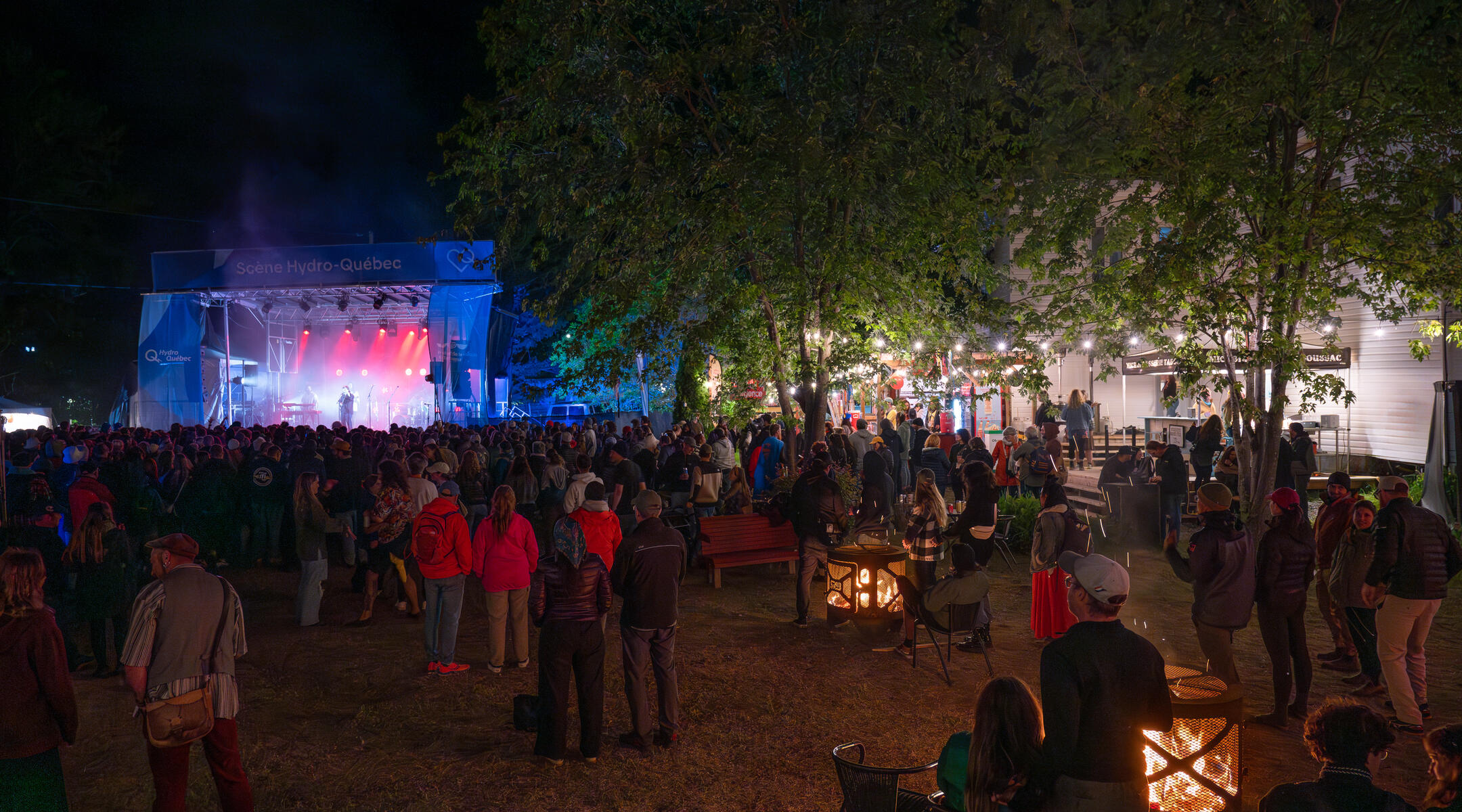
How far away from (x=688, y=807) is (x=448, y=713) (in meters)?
2.35

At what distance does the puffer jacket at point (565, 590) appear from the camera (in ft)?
16.9

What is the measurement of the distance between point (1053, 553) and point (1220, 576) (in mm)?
1835

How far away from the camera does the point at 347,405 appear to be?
29.0m

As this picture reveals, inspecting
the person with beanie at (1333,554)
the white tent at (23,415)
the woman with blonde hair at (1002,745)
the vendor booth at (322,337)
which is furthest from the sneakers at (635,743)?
the white tent at (23,415)

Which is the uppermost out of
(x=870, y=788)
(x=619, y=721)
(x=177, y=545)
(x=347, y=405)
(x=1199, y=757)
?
(x=347, y=405)

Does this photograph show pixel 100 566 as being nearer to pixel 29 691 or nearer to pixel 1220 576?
pixel 29 691

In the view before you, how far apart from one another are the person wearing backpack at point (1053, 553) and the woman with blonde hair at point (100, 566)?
779 centimetres

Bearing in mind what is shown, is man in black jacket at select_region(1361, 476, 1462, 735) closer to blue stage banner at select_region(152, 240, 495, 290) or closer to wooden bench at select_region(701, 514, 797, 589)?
wooden bench at select_region(701, 514, 797, 589)

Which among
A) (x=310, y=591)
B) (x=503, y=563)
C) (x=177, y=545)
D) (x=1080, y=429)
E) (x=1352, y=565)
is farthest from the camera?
(x=1080, y=429)

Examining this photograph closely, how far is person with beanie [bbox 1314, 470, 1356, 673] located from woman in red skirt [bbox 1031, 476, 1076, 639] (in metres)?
1.95

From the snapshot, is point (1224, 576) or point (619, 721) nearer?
point (1224, 576)

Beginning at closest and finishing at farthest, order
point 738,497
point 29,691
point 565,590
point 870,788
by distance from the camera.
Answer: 1. point 870,788
2. point 29,691
3. point 565,590
4. point 738,497

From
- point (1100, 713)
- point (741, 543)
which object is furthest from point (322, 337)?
point (1100, 713)

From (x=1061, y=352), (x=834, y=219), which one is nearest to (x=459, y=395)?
(x=834, y=219)
